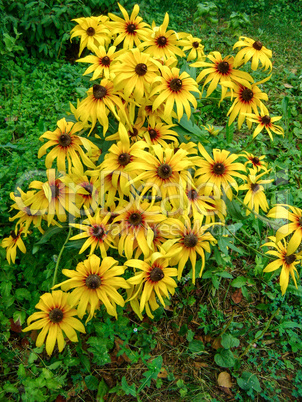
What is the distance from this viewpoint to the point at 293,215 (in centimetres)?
150

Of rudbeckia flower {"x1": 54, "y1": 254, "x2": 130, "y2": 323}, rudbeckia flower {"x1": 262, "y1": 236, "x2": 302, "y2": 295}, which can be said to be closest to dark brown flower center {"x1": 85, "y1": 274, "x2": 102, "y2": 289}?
rudbeckia flower {"x1": 54, "y1": 254, "x2": 130, "y2": 323}

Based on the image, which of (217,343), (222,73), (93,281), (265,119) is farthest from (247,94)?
(217,343)

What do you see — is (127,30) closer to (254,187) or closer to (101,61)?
(101,61)

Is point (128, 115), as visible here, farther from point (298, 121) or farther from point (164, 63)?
point (298, 121)

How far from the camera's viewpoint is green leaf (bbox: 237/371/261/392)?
5.96ft

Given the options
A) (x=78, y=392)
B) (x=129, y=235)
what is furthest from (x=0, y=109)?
(x=78, y=392)

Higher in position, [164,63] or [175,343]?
[164,63]

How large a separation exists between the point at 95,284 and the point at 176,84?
2.96ft

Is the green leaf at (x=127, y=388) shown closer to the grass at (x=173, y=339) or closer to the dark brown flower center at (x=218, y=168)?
the grass at (x=173, y=339)

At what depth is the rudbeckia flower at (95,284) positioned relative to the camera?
136 cm

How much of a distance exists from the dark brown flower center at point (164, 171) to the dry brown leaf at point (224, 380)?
1.24 metres

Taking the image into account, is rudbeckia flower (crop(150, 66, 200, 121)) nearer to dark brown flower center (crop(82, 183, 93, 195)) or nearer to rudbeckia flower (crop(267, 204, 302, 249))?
dark brown flower center (crop(82, 183, 93, 195))

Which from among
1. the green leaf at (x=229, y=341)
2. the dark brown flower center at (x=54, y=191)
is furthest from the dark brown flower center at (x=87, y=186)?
the green leaf at (x=229, y=341)

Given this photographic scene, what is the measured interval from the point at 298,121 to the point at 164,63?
2166 mm
